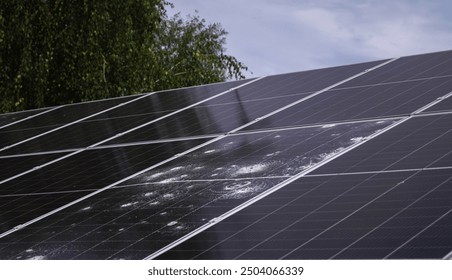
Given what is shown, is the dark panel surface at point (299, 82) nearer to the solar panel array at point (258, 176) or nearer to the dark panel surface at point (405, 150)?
the solar panel array at point (258, 176)

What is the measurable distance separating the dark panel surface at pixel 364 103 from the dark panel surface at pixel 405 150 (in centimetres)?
91

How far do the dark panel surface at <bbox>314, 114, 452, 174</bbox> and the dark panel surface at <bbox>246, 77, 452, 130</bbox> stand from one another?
2.97 ft

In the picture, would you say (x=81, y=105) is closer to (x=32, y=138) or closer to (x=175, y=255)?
(x=32, y=138)

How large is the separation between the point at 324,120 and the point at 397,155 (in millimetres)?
2265

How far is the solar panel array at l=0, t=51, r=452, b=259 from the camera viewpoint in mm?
7246

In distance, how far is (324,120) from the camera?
1089 cm

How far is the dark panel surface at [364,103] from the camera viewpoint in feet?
35.3

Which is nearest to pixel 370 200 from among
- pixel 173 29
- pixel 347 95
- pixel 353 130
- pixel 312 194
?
pixel 312 194

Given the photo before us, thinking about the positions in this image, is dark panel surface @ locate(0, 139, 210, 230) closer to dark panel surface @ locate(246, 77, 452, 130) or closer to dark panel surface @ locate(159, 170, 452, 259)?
dark panel surface @ locate(246, 77, 452, 130)

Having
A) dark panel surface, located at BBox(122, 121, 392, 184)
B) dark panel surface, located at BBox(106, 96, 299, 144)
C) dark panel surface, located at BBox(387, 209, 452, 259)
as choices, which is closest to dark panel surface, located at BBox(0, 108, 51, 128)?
dark panel surface, located at BBox(106, 96, 299, 144)

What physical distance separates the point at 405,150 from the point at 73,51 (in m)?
23.6

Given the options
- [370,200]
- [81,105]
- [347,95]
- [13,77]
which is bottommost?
[370,200]

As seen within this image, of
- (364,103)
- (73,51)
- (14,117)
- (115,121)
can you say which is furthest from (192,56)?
(364,103)

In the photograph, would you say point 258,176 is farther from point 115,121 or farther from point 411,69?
point 115,121
